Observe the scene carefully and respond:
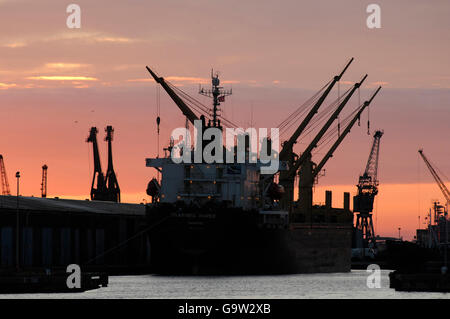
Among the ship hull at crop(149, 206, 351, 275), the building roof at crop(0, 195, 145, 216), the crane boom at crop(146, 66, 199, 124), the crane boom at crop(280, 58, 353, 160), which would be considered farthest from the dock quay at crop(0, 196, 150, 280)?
the crane boom at crop(280, 58, 353, 160)

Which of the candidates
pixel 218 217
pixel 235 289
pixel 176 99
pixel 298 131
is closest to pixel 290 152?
pixel 298 131

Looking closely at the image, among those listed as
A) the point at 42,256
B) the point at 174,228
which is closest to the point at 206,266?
the point at 174,228

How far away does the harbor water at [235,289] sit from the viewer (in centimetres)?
9081

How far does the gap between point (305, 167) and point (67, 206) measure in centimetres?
4193

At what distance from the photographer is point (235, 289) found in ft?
323

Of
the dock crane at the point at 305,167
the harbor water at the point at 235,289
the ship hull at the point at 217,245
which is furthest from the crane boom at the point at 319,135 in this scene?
the harbor water at the point at 235,289

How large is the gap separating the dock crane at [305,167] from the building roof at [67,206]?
2453cm

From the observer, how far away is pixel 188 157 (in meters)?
126

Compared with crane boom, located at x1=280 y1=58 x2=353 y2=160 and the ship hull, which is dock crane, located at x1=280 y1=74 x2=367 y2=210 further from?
the ship hull

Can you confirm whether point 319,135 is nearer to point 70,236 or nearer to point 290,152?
point 290,152

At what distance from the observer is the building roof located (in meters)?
142

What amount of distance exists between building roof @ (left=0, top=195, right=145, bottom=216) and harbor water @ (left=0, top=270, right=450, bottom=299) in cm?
2606
